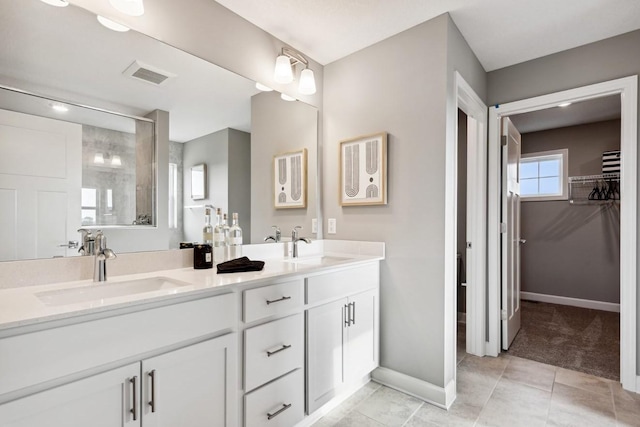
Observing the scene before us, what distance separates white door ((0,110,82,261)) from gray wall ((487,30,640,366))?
3047 mm

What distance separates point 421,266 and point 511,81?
1853 millimetres

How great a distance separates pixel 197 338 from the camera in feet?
4.07

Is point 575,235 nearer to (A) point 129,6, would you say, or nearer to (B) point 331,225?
(B) point 331,225

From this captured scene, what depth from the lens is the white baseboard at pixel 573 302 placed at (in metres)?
3.97

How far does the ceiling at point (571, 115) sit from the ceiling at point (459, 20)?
151cm

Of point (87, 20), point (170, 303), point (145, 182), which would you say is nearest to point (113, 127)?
point (145, 182)

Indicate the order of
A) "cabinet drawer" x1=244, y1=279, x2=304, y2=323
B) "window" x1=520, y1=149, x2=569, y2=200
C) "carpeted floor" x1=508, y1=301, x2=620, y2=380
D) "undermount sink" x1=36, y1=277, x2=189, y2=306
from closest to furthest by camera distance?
"undermount sink" x1=36, y1=277, x2=189, y2=306
"cabinet drawer" x1=244, y1=279, x2=304, y2=323
"carpeted floor" x1=508, y1=301, x2=620, y2=380
"window" x1=520, y1=149, x2=569, y2=200

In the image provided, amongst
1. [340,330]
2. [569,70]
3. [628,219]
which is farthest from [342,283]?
[569,70]

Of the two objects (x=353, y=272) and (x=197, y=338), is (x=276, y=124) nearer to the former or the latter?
(x=353, y=272)

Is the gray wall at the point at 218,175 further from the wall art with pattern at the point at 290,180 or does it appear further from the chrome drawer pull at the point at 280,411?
the chrome drawer pull at the point at 280,411

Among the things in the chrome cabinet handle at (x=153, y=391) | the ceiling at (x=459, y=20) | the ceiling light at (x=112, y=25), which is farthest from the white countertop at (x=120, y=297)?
the ceiling at (x=459, y=20)

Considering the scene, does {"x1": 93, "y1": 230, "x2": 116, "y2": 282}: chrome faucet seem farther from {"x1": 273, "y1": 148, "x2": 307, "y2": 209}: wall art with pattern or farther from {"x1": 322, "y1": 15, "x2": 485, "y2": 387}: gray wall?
{"x1": 322, "y1": 15, "x2": 485, "y2": 387}: gray wall

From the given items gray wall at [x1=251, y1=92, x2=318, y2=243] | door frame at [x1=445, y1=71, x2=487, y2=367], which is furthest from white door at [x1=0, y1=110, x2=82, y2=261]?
door frame at [x1=445, y1=71, x2=487, y2=367]

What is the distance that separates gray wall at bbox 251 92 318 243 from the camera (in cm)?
213
